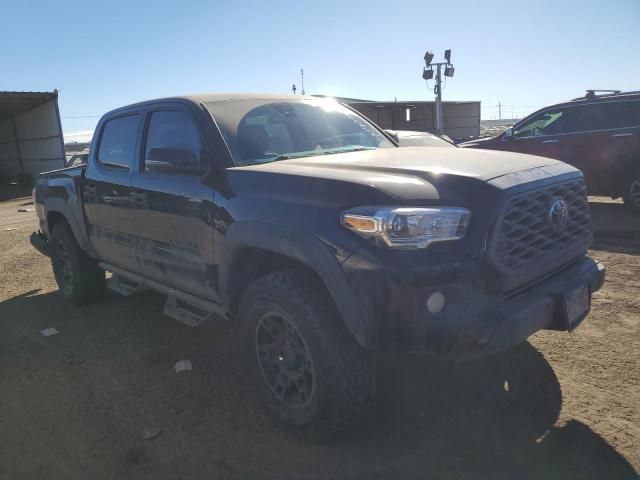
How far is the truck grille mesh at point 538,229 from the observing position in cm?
245

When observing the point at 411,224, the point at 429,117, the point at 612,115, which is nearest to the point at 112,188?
the point at 411,224

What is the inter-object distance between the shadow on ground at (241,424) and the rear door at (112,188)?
884mm

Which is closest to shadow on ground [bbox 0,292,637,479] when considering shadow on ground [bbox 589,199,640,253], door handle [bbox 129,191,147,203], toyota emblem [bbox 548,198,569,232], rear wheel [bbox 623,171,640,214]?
toyota emblem [bbox 548,198,569,232]

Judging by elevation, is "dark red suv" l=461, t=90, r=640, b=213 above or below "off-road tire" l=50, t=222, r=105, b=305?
above

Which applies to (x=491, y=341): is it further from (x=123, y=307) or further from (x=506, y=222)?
(x=123, y=307)

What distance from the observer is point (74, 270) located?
5305mm

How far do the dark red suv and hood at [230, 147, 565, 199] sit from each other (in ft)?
18.9

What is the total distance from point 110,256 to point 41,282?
279 centimetres

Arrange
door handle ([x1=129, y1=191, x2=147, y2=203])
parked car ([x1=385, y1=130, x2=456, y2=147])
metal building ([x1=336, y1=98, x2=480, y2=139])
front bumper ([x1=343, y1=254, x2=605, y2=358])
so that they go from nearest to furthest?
1. front bumper ([x1=343, y1=254, x2=605, y2=358])
2. door handle ([x1=129, y1=191, x2=147, y2=203])
3. parked car ([x1=385, y1=130, x2=456, y2=147])
4. metal building ([x1=336, y1=98, x2=480, y2=139])

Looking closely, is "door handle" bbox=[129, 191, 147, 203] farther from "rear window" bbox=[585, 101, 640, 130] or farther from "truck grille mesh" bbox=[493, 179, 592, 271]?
"rear window" bbox=[585, 101, 640, 130]

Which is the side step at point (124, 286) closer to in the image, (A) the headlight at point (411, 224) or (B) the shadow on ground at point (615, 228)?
(A) the headlight at point (411, 224)

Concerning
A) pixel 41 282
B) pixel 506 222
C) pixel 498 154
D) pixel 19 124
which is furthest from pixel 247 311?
pixel 19 124

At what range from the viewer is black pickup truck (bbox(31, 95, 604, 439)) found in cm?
232

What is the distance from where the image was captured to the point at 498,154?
3172 mm
